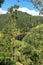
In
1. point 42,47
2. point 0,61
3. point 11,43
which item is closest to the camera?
point 0,61

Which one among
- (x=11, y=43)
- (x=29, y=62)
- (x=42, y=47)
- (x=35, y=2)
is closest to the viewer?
(x=35, y=2)

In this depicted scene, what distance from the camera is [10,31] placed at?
36125 mm

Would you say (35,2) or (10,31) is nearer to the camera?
(35,2)

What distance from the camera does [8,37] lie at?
34781mm

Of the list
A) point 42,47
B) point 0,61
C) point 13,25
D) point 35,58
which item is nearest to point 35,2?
point 0,61

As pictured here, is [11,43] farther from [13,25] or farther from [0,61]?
[0,61]

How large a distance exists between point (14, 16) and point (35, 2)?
26.0 m

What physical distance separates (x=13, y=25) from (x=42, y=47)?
24.3 ft

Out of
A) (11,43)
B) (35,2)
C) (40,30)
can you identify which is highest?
(35,2)

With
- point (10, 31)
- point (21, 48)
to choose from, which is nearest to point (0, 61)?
point (10, 31)

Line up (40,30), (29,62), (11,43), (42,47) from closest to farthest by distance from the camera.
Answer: (11,43) < (29,62) < (42,47) < (40,30)

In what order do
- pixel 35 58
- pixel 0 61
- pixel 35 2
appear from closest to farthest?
1. pixel 35 2
2. pixel 0 61
3. pixel 35 58

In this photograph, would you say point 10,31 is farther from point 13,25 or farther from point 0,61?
point 0,61

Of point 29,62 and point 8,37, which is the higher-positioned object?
point 8,37
